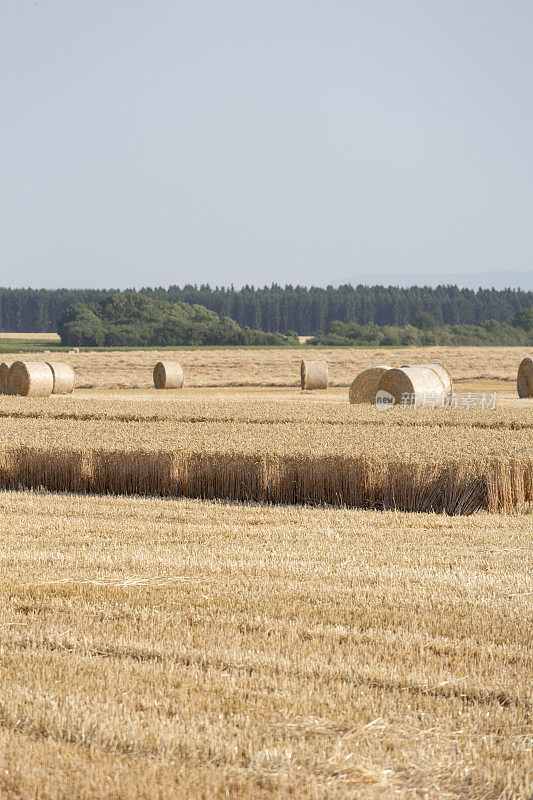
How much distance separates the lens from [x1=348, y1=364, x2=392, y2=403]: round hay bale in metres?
27.2

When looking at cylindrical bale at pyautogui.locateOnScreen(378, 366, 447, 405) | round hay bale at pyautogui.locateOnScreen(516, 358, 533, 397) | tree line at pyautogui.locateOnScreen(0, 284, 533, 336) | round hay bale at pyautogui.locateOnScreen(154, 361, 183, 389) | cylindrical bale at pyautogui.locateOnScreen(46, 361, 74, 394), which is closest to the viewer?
cylindrical bale at pyautogui.locateOnScreen(378, 366, 447, 405)

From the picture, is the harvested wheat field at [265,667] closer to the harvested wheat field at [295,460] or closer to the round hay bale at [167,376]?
the harvested wheat field at [295,460]

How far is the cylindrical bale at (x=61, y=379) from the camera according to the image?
33.8m

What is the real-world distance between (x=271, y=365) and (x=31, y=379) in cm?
2389

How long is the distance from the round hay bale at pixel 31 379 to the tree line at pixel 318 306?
114m

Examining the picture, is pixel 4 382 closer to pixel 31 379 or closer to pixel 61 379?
pixel 61 379

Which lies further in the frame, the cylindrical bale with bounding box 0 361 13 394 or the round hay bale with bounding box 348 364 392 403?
the cylindrical bale with bounding box 0 361 13 394

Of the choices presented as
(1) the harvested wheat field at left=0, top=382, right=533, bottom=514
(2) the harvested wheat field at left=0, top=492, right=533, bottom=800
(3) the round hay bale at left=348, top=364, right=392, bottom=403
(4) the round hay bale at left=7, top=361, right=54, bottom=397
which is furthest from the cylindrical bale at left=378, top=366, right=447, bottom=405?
(2) the harvested wheat field at left=0, top=492, right=533, bottom=800

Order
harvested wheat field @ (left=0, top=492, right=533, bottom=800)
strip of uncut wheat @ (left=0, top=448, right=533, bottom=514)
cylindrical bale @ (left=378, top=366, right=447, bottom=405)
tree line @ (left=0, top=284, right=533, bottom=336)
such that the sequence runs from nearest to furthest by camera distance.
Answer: harvested wheat field @ (left=0, top=492, right=533, bottom=800) < strip of uncut wheat @ (left=0, top=448, right=533, bottom=514) < cylindrical bale @ (left=378, top=366, right=447, bottom=405) < tree line @ (left=0, top=284, right=533, bottom=336)

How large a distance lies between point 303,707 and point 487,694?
1.05m

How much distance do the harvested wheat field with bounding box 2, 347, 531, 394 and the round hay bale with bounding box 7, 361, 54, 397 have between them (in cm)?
952

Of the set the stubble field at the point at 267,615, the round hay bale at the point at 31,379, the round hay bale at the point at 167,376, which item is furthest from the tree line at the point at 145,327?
the stubble field at the point at 267,615

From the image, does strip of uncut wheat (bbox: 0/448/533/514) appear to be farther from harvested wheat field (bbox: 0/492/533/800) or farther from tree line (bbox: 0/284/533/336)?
tree line (bbox: 0/284/533/336)

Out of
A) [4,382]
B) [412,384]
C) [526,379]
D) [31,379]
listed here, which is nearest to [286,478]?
[412,384]
